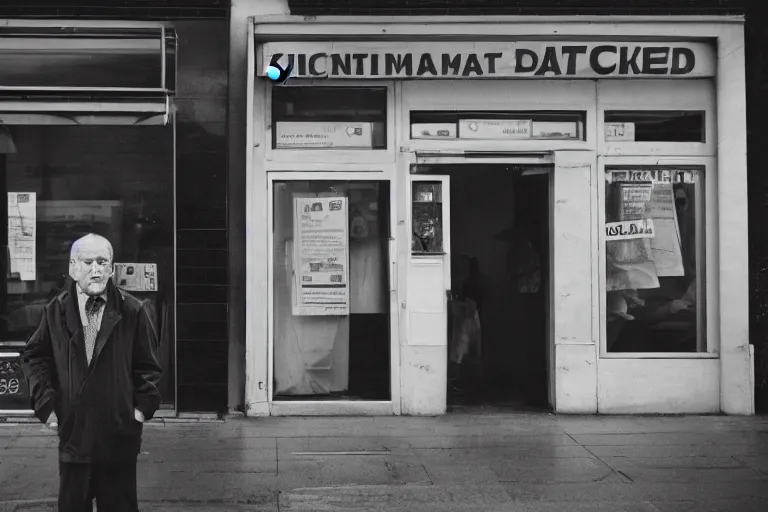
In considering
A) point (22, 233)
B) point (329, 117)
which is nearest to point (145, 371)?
point (22, 233)

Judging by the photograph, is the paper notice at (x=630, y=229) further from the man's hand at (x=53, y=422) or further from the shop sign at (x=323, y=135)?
the man's hand at (x=53, y=422)

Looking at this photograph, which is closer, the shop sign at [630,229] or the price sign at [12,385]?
the price sign at [12,385]

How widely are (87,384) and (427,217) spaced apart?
18.2ft

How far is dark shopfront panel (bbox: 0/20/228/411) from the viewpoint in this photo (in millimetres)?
9805

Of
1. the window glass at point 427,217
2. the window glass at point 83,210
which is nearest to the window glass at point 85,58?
the window glass at point 83,210

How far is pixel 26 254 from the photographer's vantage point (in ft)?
32.2

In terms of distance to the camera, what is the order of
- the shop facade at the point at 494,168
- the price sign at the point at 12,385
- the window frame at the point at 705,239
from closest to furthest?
the price sign at the point at 12,385 < the shop facade at the point at 494,168 < the window frame at the point at 705,239

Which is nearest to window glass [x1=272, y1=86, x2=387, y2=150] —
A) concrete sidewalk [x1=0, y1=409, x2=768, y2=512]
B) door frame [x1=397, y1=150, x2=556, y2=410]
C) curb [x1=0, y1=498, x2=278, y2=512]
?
→ door frame [x1=397, y1=150, x2=556, y2=410]

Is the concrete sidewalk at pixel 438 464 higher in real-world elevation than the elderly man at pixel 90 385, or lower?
lower

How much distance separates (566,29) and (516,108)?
943mm

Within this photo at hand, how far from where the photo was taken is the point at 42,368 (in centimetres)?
511

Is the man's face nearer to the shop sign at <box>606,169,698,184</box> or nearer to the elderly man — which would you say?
the elderly man

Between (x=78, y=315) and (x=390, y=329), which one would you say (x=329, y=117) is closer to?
(x=390, y=329)

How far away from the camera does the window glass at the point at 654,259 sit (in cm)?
1023
